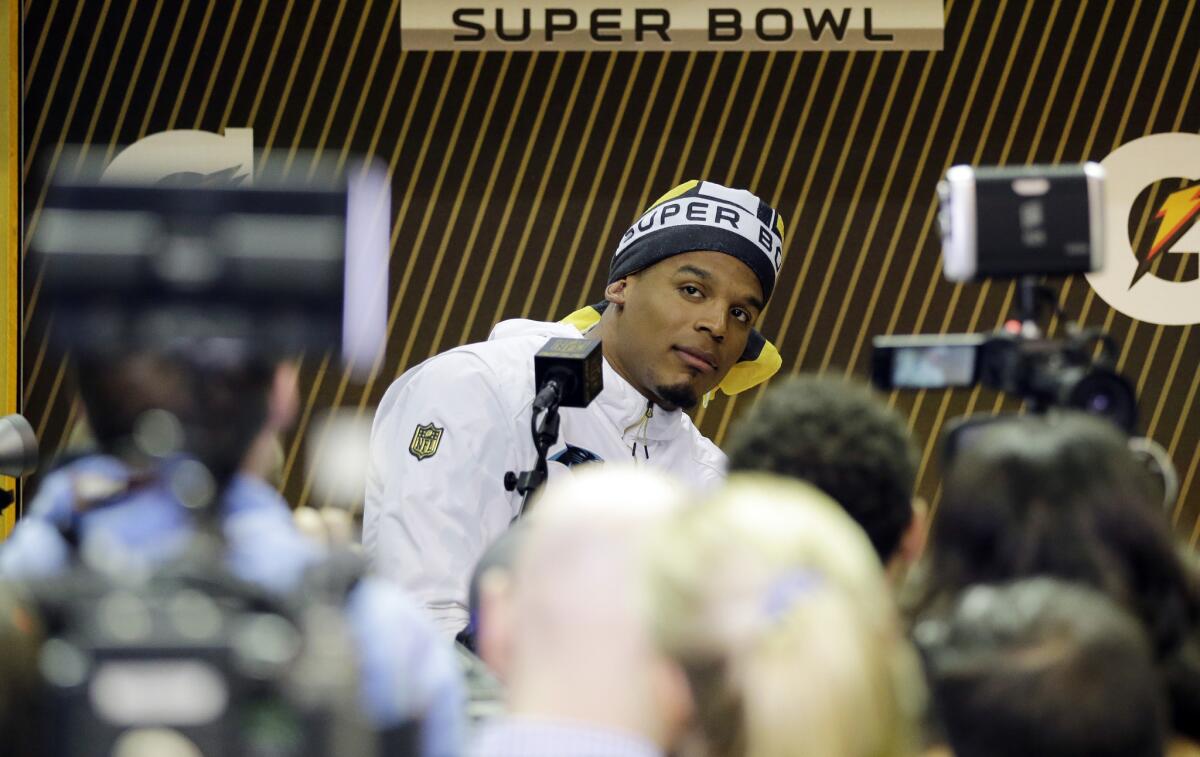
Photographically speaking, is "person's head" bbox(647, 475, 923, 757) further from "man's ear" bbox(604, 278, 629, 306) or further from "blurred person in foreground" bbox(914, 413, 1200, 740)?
"man's ear" bbox(604, 278, 629, 306)

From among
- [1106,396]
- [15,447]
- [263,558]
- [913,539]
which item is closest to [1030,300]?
[1106,396]

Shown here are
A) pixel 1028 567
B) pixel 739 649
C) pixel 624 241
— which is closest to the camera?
pixel 739 649

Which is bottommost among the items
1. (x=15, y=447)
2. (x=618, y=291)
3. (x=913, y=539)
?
(x=913, y=539)

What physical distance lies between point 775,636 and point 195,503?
446 millimetres

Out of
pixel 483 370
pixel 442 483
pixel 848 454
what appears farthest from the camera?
pixel 483 370

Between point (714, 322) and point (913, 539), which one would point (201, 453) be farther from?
point (714, 322)

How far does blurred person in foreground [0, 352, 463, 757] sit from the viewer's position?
1.09 metres

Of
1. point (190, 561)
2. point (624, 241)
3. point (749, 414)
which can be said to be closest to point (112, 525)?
point (190, 561)

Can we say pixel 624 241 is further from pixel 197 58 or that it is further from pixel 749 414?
pixel 197 58

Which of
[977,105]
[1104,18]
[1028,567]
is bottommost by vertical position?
[1028,567]

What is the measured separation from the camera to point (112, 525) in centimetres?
112

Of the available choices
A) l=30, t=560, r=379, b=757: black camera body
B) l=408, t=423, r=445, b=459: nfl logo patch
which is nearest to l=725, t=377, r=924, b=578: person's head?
l=30, t=560, r=379, b=757: black camera body

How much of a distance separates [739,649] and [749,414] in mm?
664

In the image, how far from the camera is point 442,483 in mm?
2592
